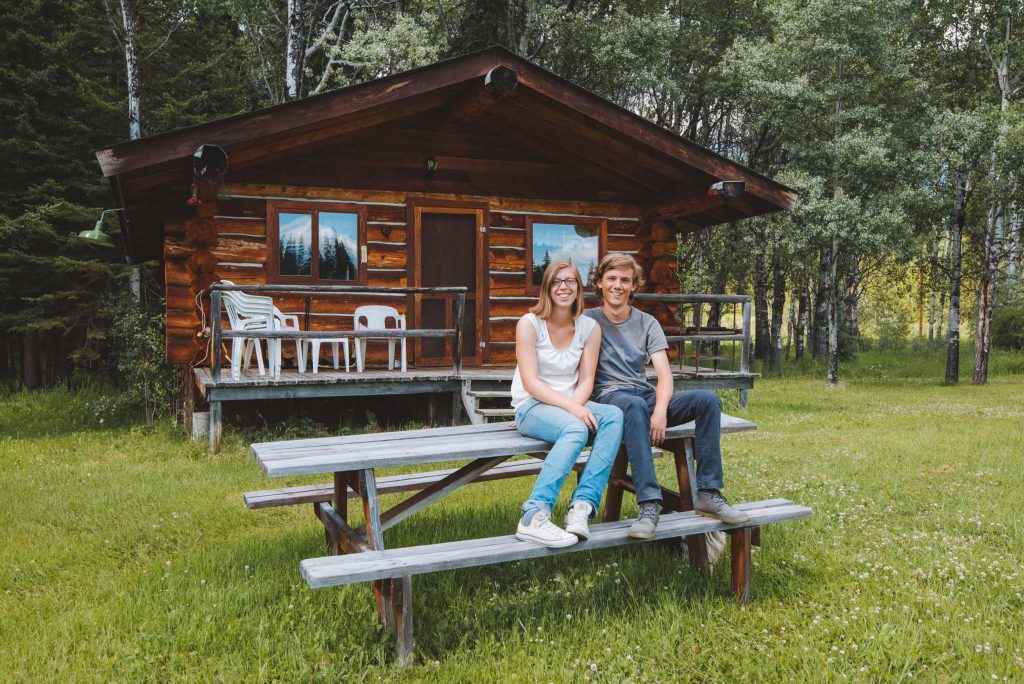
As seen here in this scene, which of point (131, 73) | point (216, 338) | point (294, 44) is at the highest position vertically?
point (294, 44)

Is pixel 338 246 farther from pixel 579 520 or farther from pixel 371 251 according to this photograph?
pixel 579 520

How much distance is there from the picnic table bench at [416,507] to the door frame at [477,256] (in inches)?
246

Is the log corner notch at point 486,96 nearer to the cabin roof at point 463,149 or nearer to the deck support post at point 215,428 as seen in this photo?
the cabin roof at point 463,149

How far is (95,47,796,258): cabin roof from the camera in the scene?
358 inches

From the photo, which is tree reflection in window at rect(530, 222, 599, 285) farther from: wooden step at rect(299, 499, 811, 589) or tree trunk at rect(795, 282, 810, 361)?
tree trunk at rect(795, 282, 810, 361)

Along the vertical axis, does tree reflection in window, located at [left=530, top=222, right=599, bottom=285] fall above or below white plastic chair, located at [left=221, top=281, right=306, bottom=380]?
above

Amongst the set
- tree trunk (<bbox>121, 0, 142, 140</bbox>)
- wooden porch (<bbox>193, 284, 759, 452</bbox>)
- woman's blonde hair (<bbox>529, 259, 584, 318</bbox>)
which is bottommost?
wooden porch (<bbox>193, 284, 759, 452</bbox>)

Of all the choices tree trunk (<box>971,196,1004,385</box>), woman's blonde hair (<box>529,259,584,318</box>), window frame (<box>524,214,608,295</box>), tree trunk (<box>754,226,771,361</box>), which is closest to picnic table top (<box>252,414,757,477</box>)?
woman's blonde hair (<box>529,259,584,318</box>)

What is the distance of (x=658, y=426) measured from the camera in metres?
4.17

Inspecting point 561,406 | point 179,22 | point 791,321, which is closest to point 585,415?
point 561,406

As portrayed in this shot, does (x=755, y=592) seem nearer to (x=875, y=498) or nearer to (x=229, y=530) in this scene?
(x=875, y=498)

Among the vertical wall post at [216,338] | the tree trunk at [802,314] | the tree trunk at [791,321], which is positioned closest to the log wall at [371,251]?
the vertical wall post at [216,338]

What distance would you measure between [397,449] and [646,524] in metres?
1.30

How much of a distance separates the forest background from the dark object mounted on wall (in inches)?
168
